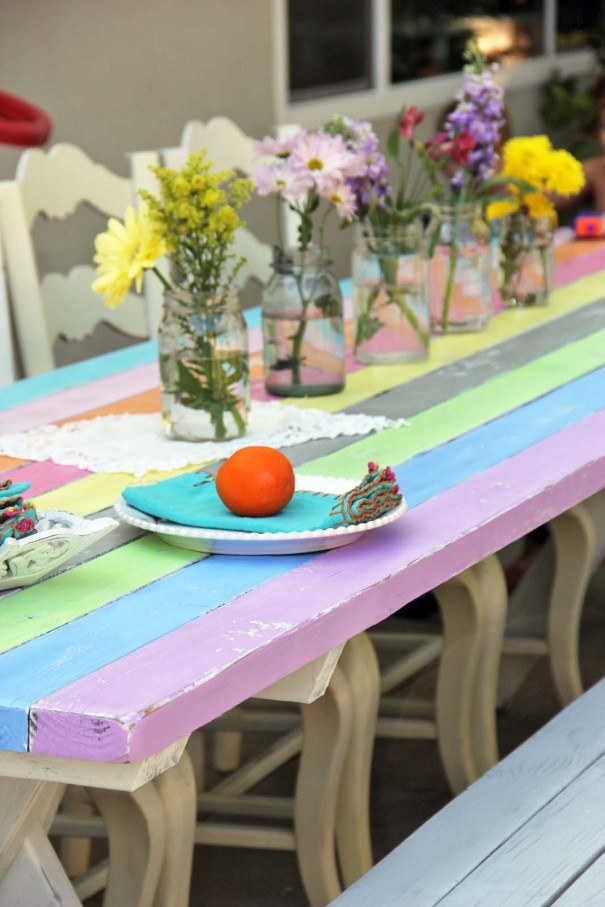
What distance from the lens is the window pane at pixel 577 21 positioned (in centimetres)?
693

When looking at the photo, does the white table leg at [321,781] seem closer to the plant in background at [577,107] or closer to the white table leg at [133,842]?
the white table leg at [133,842]

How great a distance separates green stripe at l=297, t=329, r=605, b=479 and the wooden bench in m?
0.39

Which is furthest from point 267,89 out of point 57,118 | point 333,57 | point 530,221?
point 530,221

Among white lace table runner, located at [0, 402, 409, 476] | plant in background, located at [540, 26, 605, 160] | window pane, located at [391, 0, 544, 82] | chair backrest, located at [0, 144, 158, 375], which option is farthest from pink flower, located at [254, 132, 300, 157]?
plant in background, located at [540, 26, 605, 160]

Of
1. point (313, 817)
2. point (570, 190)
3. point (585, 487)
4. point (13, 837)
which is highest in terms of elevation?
point (570, 190)

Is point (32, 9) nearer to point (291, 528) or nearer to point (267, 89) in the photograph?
point (267, 89)

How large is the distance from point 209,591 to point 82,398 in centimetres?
89

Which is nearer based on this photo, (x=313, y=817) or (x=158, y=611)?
(x=158, y=611)

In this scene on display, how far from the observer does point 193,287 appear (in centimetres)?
190

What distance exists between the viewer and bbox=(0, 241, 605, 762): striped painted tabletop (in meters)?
1.17

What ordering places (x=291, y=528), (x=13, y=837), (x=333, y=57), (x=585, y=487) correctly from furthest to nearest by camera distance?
(x=333, y=57), (x=585, y=487), (x=291, y=528), (x=13, y=837)

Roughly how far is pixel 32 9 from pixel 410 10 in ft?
7.81

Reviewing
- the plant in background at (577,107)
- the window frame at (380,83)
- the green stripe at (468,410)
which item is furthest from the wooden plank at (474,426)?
the plant in background at (577,107)

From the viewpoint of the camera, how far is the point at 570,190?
264 cm
